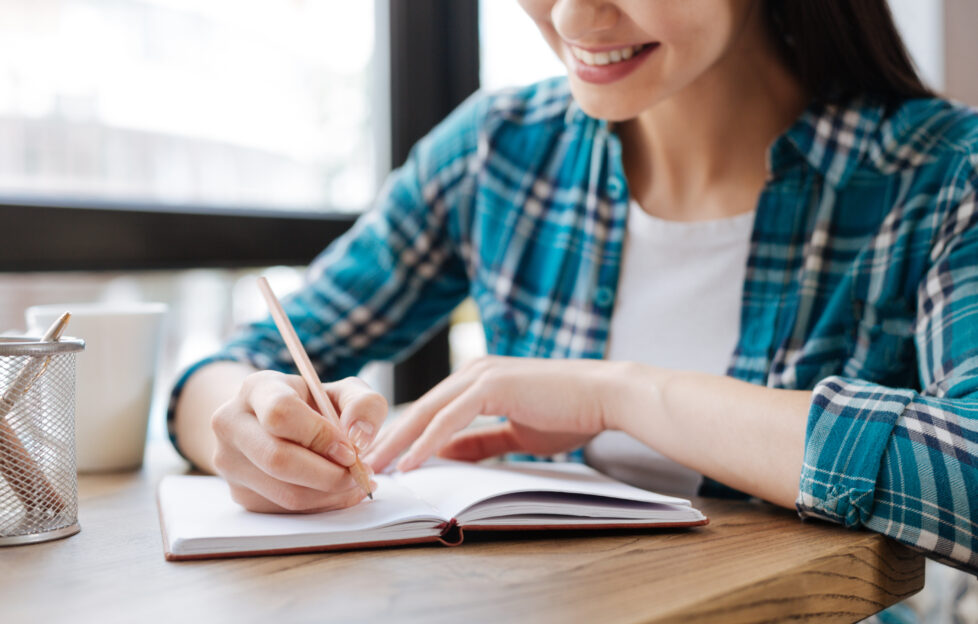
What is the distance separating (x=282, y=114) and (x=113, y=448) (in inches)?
34.8

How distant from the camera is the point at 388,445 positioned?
80 cm

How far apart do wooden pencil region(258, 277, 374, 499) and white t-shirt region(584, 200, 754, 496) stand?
0.45 meters

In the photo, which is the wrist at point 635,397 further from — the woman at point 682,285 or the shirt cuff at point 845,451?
the shirt cuff at point 845,451

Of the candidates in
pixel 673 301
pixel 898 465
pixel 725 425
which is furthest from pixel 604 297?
pixel 898 465

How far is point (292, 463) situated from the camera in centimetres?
62

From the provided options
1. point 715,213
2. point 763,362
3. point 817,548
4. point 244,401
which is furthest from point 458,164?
point 817,548

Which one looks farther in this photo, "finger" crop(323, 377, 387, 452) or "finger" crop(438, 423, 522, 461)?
"finger" crop(438, 423, 522, 461)

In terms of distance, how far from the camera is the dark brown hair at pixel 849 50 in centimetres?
100

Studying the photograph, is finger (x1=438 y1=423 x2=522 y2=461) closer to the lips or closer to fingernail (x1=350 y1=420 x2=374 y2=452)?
fingernail (x1=350 y1=420 x2=374 y2=452)

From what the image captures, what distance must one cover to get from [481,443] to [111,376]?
1.35 ft

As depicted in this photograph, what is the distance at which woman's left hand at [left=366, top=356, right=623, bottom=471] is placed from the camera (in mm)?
791

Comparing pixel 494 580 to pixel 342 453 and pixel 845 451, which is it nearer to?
pixel 342 453

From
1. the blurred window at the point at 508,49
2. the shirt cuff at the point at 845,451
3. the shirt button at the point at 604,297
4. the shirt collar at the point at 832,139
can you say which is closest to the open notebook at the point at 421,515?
the shirt cuff at the point at 845,451

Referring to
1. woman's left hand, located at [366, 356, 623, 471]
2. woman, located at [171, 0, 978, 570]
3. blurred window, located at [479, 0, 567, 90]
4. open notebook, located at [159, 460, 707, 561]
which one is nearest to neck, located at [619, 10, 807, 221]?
woman, located at [171, 0, 978, 570]
